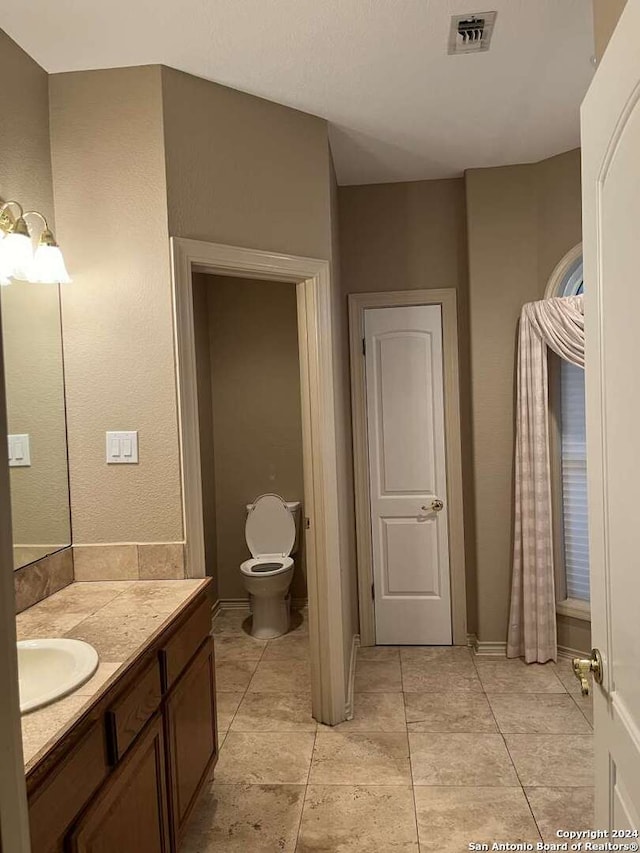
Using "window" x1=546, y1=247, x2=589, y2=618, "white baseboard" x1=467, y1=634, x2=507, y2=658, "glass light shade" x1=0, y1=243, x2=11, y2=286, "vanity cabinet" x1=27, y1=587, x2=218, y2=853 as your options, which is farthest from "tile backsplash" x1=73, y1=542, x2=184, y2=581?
"window" x1=546, y1=247, x2=589, y2=618

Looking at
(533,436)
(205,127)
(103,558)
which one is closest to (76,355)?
(103,558)

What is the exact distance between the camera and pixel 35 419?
221 centimetres

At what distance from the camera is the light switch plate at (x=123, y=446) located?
2398mm

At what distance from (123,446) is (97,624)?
2.46 ft

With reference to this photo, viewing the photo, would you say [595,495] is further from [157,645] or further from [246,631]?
[246,631]

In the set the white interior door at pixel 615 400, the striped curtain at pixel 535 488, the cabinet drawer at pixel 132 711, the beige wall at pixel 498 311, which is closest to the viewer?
the white interior door at pixel 615 400

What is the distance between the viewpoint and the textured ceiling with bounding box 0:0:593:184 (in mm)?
2076

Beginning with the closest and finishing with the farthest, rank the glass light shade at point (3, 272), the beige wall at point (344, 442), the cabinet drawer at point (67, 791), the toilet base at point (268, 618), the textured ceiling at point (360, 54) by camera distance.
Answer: the cabinet drawer at point (67, 791)
the glass light shade at point (3, 272)
the textured ceiling at point (360, 54)
the beige wall at point (344, 442)
the toilet base at point (268, 618)

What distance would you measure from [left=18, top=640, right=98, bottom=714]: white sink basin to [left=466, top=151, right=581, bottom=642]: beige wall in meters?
2.65

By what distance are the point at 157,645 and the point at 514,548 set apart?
7.88ft

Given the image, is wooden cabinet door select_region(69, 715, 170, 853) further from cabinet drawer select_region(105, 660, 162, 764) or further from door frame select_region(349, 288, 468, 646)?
door frame select_region(349, 288, 468, 646)

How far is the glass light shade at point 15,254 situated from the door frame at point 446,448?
2.18 m

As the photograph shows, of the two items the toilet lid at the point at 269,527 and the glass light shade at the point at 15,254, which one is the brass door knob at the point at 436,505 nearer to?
the toilet lid at the point at 269,527

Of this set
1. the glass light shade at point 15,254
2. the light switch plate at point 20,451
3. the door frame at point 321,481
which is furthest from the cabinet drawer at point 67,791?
the door frame at point 321,481
